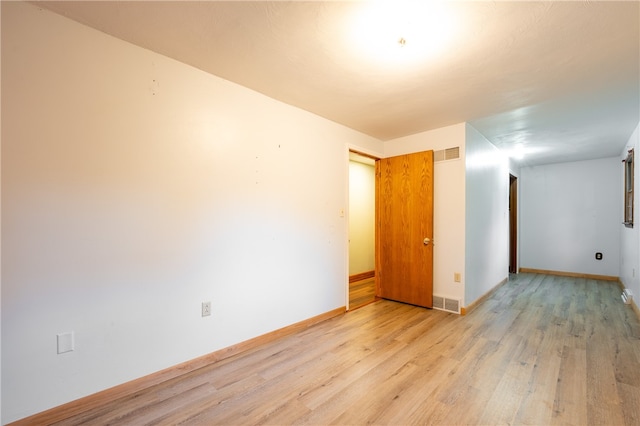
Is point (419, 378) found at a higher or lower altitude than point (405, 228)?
lower

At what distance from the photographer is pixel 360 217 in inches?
219

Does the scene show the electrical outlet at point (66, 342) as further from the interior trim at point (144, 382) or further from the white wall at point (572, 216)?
the white wall at point (572, 216)

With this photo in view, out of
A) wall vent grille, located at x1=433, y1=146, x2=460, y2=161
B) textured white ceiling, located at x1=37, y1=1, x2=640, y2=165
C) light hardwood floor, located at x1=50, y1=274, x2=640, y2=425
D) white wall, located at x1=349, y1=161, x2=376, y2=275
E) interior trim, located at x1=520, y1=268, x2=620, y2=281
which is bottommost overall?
interior trim, located at x1=520, y1=268, x2=620, y2=281

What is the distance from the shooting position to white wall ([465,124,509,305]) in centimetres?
363

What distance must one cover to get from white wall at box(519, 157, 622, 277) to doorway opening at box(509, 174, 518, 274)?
A: 0.22m

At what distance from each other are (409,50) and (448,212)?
2264 mm

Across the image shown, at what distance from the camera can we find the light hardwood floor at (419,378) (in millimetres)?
1705

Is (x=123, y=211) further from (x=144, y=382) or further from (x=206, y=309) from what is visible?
(x=144, y=382)

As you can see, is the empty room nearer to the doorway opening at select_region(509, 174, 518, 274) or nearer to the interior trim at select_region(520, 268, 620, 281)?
the interior trim at select_region(520, 268, 620, 281)

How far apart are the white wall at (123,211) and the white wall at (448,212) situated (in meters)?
2.03

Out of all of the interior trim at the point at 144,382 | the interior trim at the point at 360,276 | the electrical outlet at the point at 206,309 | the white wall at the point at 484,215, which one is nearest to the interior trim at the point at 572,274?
the white wall at the point at 484,215

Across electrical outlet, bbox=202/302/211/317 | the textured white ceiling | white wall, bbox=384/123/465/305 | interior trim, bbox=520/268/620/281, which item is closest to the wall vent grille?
white wall, bbox=384/123/465/305

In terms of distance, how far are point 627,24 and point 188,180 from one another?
3019 mm

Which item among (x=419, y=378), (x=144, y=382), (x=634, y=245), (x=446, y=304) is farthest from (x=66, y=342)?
(x=634, y=245)
